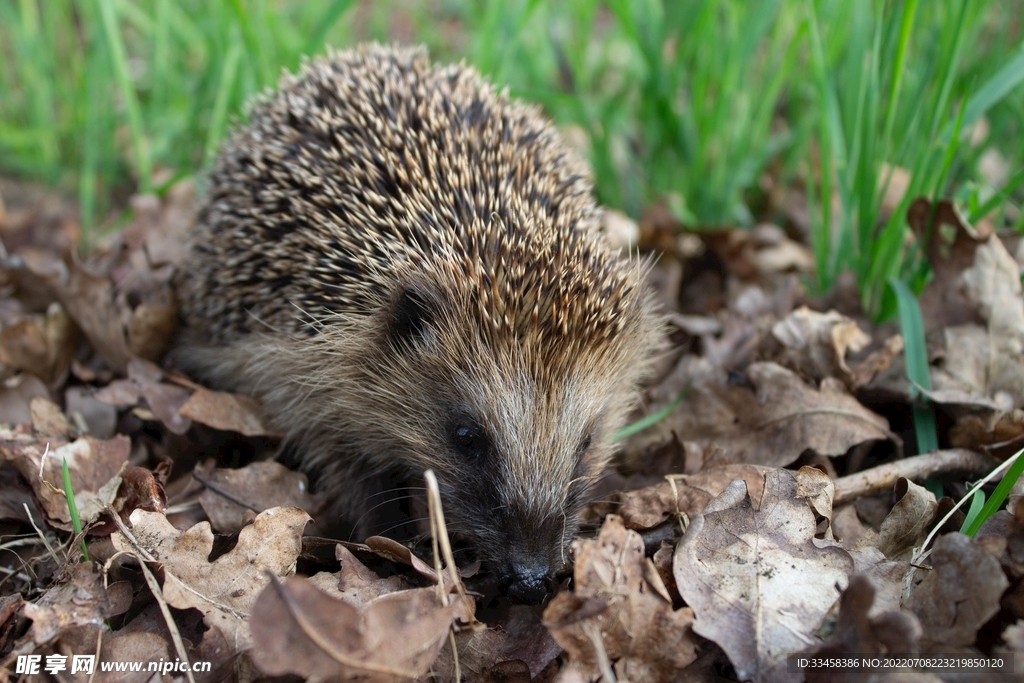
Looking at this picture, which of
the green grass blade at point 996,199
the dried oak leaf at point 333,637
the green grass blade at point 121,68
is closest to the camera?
the dried oak leaf at point 333,637

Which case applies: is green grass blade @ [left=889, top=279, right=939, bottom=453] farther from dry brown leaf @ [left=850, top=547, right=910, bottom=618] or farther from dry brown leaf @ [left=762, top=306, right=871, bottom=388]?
dry brown leaf @ [left=850, top=547, right=910, bottom=618]

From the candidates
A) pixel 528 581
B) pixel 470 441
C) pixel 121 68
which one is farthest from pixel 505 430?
pixel 121 68

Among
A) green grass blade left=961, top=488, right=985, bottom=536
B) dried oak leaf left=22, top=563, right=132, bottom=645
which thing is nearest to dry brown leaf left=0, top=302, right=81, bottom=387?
dried oak leaf left=22, top=563, right=132, bottom=645

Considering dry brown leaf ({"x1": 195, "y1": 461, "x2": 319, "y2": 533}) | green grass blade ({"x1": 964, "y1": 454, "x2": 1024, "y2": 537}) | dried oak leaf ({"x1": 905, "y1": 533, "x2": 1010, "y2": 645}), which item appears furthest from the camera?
dry brown leaf ({"x1": 195, "y1": 461, "x2": 319, "y2": 533})

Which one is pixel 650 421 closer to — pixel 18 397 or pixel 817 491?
pixel 817 491

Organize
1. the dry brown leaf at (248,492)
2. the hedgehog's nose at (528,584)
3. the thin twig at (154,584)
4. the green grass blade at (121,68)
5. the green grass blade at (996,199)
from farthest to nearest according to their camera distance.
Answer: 1. the green grass blade at (121,68)
2. the green grass blade at (996,199)
3. the dry brown leaf at (248,492)
4. the hedgehog's nose at (528,584)
5. the thin twig at (154,584)

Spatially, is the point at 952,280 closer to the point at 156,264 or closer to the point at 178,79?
the point at 156,264

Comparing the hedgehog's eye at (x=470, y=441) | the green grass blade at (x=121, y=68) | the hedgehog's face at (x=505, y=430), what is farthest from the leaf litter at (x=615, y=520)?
the green grass blade at (x=121, y=68)

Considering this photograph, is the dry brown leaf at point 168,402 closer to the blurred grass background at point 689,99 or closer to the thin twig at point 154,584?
the thin twig at point 154,584
